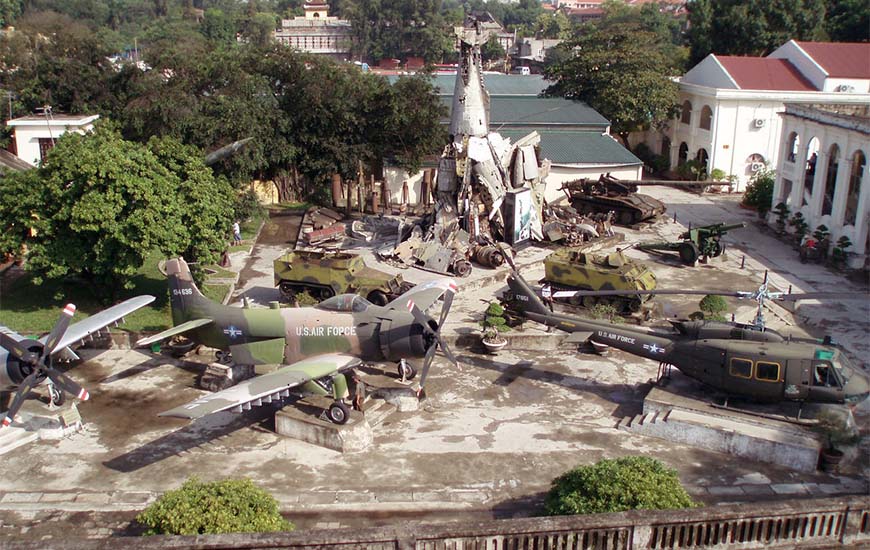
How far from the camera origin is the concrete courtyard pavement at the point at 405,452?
17.1m

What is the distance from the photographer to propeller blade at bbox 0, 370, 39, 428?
18422mm

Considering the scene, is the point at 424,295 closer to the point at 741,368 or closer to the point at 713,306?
the point at 741,368

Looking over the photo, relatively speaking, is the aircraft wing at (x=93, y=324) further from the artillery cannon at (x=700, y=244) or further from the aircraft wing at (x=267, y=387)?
the artillery cannon at (x=700, y=244)

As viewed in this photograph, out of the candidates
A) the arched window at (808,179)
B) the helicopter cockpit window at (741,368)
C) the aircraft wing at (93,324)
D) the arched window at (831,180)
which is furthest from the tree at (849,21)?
the aircraft wing at (93,324)

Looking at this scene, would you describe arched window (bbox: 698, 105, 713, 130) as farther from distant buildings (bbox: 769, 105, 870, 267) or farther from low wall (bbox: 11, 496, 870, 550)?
low wall (bbox: 11, 496, 870, 550)

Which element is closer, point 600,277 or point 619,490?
point 619,490

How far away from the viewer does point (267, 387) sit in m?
18.5

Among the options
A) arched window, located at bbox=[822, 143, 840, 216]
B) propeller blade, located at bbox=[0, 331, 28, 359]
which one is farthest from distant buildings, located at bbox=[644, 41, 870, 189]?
propeller blade, located at bbox=[0, 331, 28, 359]

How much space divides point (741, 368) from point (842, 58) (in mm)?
40214

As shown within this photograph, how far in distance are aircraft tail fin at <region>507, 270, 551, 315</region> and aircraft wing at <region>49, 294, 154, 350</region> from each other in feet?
37.0

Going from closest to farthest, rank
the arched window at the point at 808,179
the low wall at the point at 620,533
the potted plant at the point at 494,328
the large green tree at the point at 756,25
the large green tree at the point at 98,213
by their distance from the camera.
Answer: the low wall at the point at 620,533, the potted plant at the point at 494,328, the large green tree at the point at 98,213, the arched window at the point at 808,179, the large green tree at the point at 756,25

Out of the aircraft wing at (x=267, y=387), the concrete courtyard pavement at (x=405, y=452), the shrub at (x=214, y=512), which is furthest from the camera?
the concrete courtyard pavement at (x=405, y=452)

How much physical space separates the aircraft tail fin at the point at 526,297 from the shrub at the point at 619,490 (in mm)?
8957

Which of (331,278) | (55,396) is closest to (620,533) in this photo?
(55,396)
